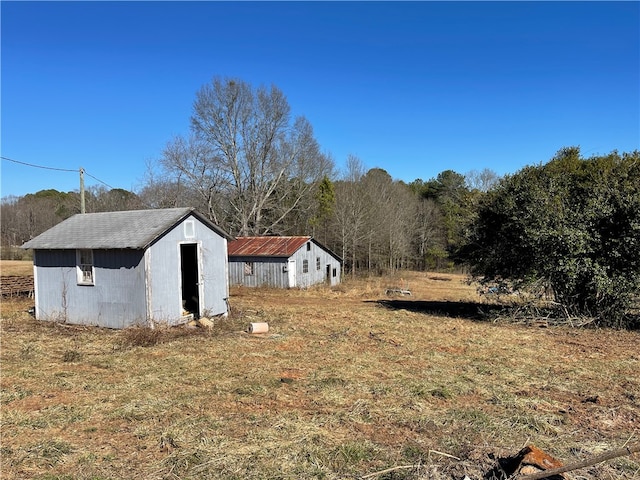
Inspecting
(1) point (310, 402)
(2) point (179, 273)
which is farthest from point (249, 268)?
(1) point (310, 402)

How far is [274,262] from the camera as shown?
2652cm

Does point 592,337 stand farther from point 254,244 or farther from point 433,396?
point 254,244

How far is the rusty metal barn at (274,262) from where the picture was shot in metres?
26.4

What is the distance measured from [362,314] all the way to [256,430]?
9.98 metres

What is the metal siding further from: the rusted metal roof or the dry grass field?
the dry grass field

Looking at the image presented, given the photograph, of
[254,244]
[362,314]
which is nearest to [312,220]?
[254,244]

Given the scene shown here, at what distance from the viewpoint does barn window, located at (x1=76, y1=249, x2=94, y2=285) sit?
40.0 feet

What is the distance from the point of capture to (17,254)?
4616 centimetres

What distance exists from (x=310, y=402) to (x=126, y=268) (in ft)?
24.8

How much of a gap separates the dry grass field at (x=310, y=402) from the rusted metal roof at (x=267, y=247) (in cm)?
1515

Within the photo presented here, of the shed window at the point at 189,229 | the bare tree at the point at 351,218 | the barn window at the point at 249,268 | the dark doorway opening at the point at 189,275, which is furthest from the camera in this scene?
the bare tree at the point at 351,218

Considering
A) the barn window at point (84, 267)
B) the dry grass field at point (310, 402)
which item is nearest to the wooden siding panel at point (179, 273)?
the dry grass field at point (310, 402)

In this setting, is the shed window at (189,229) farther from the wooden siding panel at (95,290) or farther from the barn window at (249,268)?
the barn window at (249,268)

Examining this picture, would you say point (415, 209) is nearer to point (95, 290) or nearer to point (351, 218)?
point (351, 218)
